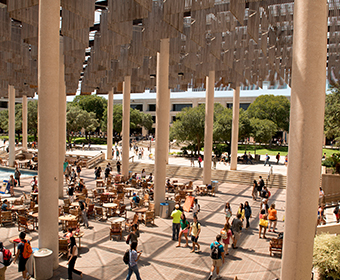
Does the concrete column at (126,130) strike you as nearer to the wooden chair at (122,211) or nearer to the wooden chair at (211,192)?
the wooden chair at (211,192)

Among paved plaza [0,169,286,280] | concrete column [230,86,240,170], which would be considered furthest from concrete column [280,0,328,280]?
concrete column [230,86,240,170]

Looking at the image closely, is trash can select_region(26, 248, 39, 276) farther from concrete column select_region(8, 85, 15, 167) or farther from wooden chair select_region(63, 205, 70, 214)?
concrete column select_region(8, 85, 15, 167)

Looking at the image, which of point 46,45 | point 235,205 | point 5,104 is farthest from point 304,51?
Result: point 5,104

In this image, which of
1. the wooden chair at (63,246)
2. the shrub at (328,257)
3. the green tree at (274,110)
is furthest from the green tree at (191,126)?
the wooden chair at (63,246)

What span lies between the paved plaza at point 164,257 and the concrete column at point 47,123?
4.32ft

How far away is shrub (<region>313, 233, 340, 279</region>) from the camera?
8177 millimetres

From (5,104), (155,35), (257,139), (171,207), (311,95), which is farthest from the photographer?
(5,104)

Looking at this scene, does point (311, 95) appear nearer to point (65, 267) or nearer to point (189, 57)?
point (65, 267)

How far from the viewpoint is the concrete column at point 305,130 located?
585 cm

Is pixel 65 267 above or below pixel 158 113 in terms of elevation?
below

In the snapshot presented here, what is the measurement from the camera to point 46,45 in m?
8.52

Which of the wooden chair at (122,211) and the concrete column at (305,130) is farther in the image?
the wooden chair at (122,211)

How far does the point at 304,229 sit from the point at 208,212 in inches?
393

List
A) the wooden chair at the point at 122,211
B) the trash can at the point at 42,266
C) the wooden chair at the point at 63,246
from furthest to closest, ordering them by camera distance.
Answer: the wooden chair at the point at 122,211
the wooden chair at the point at 63,246
the trash can at the point at 42,266
